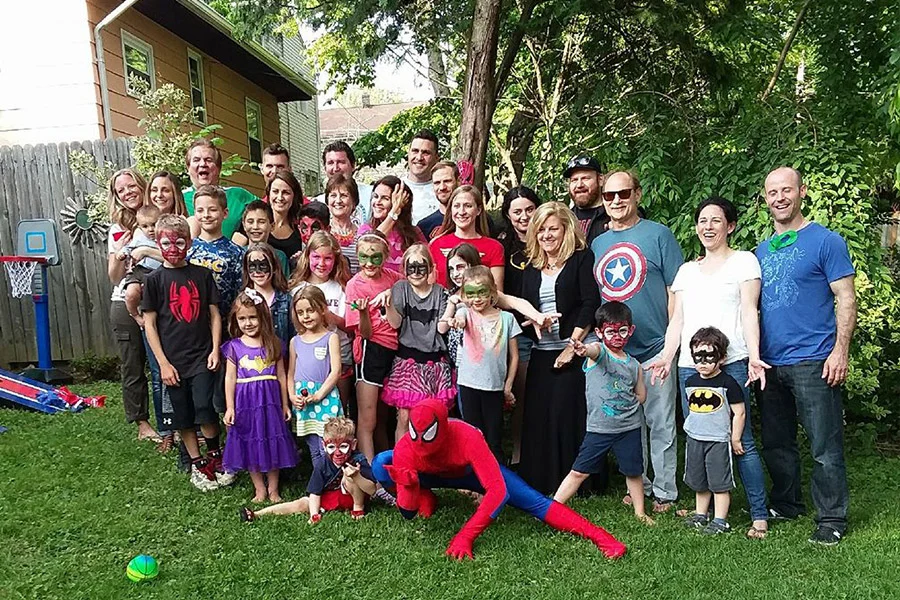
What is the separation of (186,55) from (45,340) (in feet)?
22.8

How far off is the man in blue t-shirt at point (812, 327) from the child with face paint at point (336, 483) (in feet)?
7.77

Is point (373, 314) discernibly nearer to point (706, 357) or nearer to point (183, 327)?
point (183, 327)

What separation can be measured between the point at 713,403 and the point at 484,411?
1312 millimetres

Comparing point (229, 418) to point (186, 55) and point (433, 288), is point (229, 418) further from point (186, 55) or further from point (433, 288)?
point (186, 55)

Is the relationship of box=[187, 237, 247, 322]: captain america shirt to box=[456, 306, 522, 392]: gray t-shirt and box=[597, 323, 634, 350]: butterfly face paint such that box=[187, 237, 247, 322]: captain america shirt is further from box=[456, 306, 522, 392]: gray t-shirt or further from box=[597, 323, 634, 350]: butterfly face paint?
box=[597, 323, 634, 350]: butterfly face paint

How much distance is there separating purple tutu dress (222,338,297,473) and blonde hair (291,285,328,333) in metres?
0.29

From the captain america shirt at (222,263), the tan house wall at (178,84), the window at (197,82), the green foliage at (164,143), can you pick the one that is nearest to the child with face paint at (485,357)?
the captain america shirt at (222,263)

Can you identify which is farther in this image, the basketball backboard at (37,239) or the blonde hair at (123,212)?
the basketball backboard at (37,239)

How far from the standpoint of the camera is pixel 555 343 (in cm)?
437

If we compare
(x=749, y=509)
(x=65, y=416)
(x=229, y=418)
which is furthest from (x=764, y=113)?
(x=65, y=416)

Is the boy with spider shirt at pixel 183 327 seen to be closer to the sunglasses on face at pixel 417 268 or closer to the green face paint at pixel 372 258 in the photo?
the green face paint at pixel 372 258

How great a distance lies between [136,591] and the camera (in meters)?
3.25

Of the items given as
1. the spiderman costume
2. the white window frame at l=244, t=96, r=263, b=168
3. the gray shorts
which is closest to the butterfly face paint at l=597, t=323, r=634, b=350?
the gray shorts

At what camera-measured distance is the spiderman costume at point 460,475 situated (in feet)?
11.7
